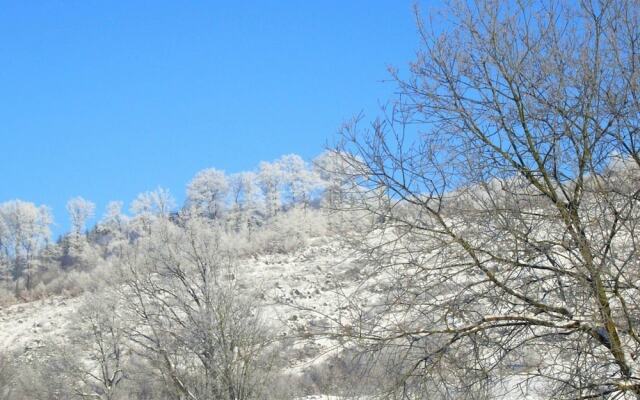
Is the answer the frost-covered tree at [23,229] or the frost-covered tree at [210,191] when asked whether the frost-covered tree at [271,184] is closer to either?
the frost-covered tree at [210,191]

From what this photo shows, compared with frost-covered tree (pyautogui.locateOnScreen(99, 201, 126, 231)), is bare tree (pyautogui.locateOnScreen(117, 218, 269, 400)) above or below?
below

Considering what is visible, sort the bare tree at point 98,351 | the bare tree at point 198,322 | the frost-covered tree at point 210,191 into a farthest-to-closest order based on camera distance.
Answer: the frost-covered tree at point 210,191
the bare tree at point 98,351
the bare tree at point 198,322

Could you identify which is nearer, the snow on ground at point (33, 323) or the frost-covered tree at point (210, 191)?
the snow on ground at point (33, 323)

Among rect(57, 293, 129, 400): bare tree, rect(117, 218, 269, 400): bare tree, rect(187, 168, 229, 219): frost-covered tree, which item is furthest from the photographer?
rect(187, 168, 229, 219): frost-covered tree

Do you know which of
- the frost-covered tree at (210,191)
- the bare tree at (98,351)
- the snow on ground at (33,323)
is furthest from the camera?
the frost-covered tree at (210,191)

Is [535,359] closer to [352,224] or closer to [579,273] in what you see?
[579,273]

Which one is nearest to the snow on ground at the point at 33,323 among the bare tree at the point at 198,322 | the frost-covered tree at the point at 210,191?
the frost-covered tree at the point at 210,191

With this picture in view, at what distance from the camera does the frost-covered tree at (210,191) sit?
79.4 m

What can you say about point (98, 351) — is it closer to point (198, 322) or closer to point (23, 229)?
point (198, 322)

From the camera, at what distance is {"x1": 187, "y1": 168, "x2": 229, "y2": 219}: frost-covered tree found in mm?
79375

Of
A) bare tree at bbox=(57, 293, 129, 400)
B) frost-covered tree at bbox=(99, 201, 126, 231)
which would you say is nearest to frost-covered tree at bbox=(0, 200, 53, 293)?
frost-covered tree at bbox=(99, 201, 126, 231)

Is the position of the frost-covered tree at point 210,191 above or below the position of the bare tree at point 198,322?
above

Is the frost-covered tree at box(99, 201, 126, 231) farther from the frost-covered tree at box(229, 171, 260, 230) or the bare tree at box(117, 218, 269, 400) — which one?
the bare tree at box(117, 218, 269, 400)

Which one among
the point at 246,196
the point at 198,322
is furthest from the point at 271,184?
the point at 198,322
